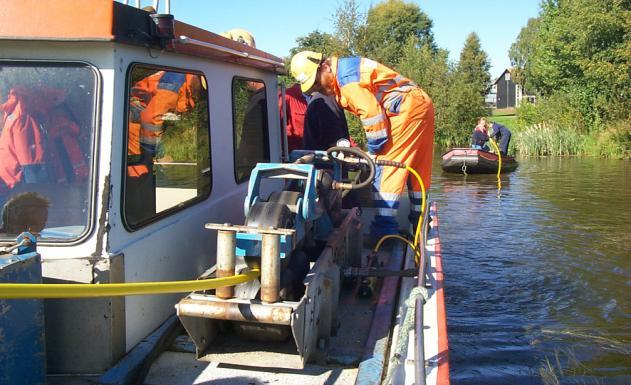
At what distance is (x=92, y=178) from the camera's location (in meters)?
2.97

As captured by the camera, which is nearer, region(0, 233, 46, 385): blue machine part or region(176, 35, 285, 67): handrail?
region(0, 233, 46, 385): blue machine part

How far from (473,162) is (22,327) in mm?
19883

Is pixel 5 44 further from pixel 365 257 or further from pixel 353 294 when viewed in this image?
pixel 365 257

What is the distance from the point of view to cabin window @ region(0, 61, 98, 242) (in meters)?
2.99

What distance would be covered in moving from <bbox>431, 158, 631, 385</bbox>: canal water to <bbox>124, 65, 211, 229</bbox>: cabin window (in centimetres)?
367

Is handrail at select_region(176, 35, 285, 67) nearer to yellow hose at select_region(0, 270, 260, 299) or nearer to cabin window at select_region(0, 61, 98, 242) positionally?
cabin window at select_region(0, 61, 98, 242)

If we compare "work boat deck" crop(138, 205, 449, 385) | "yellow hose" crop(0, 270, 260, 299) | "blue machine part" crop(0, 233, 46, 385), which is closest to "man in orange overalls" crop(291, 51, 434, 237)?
"work boat deck" crop(138, 205, 449, 385)

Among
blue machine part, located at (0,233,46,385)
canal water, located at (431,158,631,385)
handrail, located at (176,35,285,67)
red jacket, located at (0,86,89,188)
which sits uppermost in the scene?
handrail, located at (176,35,285,67)

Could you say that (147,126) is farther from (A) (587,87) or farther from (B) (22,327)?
(A) (587,87)

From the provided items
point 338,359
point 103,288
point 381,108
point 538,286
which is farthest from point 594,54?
point 103,288

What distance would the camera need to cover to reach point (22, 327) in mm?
2545

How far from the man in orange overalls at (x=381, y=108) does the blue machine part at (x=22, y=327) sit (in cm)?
333

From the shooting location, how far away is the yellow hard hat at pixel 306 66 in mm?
5492

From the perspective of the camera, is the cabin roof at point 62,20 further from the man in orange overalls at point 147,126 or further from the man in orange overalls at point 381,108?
the man in orange overalls at point 381,108
